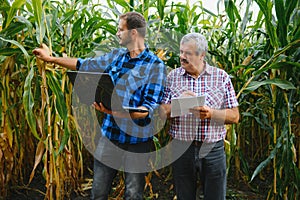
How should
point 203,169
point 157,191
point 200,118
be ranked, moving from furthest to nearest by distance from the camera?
point 157,191 → point 203,169 → point 200,118

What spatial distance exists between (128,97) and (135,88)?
5 centimetres

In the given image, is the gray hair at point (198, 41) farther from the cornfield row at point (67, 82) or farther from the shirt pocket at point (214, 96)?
the cornfield row at point (67, 82)

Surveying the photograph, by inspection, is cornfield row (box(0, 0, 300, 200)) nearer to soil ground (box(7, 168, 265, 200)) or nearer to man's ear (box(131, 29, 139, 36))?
soil ground (box(7, 168, 265, 200))

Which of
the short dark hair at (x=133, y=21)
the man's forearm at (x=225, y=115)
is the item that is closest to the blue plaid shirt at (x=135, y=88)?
the short dark hair at (x=133, y=21)

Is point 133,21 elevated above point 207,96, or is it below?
above

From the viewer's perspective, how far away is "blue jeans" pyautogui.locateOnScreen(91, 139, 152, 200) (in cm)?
141

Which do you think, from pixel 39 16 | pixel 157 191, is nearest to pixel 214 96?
pixel 39 16

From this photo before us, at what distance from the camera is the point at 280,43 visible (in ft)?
5.15

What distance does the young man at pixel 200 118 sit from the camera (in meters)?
1.32

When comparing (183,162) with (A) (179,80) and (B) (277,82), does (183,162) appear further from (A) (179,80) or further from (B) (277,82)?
(B) (277,82)

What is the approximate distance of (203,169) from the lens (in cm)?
142

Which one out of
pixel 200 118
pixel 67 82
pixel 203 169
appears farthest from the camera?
pixel 67 82

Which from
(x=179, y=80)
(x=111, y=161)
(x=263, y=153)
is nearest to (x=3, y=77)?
(x=111, y=161)

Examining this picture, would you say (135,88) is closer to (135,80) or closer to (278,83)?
(135,80)
